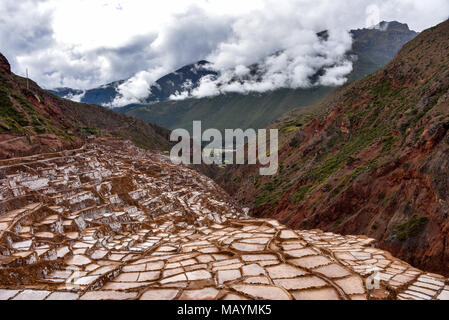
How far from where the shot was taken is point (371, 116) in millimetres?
43219

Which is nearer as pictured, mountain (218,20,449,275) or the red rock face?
the red rock face

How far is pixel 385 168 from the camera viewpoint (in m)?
26.1

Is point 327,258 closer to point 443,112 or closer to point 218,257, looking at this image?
point 218,257

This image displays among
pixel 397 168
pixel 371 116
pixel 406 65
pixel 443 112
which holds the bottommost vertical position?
pixel 397 168

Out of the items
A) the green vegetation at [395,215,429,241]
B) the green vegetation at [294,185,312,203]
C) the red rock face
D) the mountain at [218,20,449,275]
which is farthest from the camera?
the green vegetation at [294,185,312,203]

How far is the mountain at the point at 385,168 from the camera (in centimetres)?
1811

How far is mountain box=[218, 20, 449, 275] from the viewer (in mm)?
18109

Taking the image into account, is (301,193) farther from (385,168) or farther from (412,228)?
(412,228)

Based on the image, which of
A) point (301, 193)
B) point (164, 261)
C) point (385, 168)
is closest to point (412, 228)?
point (385, 168)

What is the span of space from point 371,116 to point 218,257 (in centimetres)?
4416

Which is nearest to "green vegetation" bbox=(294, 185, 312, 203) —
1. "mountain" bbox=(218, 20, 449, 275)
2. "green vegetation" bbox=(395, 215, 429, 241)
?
"mountain" bbox=(218, 20, 449, 275)

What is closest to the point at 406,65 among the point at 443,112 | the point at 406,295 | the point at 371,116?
the point at 371,116

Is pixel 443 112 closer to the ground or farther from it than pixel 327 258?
farther from it

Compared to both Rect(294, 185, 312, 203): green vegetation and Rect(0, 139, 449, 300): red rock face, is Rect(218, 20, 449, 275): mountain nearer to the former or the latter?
Rect(294, 185, 312, 203): green vegetation
